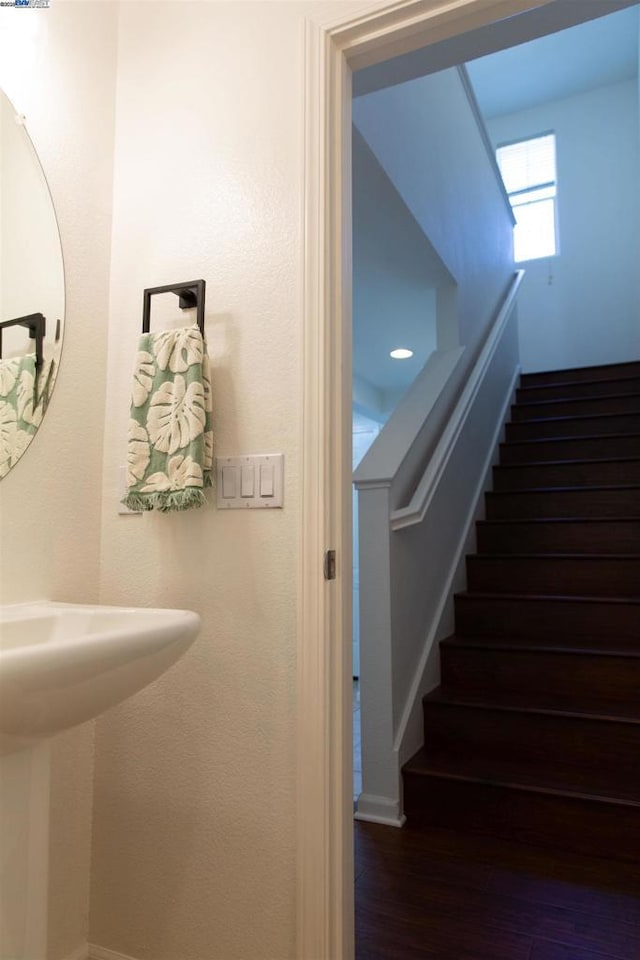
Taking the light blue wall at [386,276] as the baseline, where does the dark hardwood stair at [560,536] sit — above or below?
below

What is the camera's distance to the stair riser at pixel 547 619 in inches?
100

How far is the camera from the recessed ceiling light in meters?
4.45

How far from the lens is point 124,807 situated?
1.39 metres

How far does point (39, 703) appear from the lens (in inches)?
33.9

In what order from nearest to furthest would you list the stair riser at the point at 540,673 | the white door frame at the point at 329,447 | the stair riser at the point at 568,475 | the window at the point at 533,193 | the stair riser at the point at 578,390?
the white door frame at the point at 329,447 < the stair riser at the point at 540,673 < the stair riser at the point at 568,475 < the stair riser at the point at 578,390 < the window at the point at 533,193

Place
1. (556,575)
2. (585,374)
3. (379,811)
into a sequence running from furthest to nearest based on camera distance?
1. (585,374)
2. (556,575)
3. (379,811)

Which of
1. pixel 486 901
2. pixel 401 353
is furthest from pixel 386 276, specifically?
pixel 486 901

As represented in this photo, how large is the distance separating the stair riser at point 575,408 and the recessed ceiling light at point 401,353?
→ 0.85 metres

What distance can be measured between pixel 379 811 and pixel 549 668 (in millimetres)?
862

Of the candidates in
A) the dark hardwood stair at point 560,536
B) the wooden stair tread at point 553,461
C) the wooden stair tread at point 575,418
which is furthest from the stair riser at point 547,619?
the wooden stair tread at point 575,418

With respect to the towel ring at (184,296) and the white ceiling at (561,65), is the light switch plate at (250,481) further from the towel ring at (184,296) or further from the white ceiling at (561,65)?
the white ceiling at (561,65)

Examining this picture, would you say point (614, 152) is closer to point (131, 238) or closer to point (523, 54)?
point (523, 54)

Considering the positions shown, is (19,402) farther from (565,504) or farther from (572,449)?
(572,449)

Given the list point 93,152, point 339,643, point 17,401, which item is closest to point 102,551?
point 17,401
